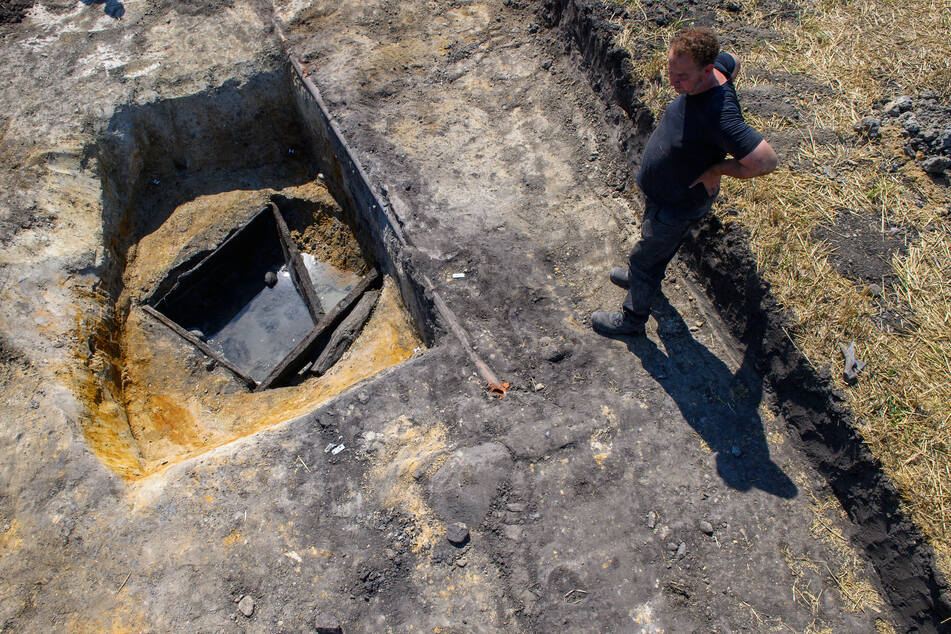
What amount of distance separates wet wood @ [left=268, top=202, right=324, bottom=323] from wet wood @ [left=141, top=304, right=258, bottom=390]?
0.98m

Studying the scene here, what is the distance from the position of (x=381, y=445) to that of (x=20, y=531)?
7.08 feet

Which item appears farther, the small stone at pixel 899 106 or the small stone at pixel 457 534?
the small stone at pixel 899 106

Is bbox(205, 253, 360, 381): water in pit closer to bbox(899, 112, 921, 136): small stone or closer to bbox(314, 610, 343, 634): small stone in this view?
bbox(314, 610, 343, 634): small stone

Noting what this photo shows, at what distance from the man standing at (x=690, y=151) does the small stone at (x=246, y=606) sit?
9.53 feet

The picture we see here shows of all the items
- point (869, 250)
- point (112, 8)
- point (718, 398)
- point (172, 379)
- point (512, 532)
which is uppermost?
point (112, 8)

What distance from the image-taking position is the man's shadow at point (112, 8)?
6090 millimetres

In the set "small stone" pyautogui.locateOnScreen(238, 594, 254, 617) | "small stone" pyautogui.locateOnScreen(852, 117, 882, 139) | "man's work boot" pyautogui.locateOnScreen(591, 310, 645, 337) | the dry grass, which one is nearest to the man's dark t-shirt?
"man's work boot" pyautogui.locateOnScreen(591, 310, 645, 337)

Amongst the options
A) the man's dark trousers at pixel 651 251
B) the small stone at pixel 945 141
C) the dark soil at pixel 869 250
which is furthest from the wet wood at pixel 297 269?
the small stone at pixel 945 141

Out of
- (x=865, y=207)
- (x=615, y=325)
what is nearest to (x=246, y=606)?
(x=615, y=325)

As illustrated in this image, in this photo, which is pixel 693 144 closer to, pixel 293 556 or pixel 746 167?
pixel 746 167

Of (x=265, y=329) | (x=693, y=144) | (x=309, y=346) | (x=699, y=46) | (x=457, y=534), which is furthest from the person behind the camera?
(x=265, y=329)

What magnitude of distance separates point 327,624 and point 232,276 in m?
4.53

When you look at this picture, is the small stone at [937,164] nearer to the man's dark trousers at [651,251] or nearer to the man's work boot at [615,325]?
the man's dark trousers at [651,251]

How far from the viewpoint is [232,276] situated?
6.46 m
